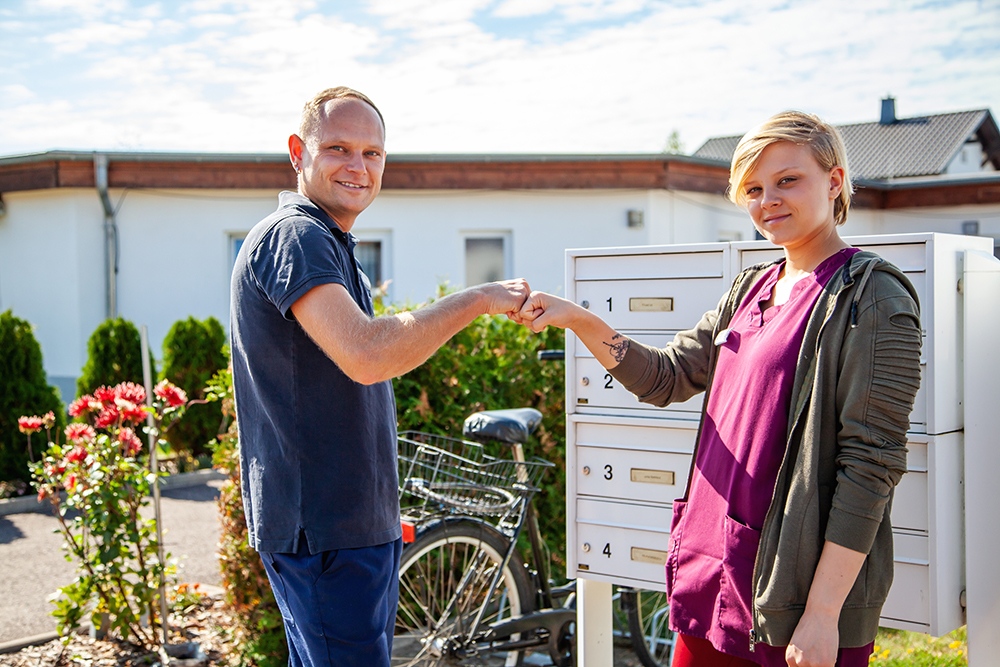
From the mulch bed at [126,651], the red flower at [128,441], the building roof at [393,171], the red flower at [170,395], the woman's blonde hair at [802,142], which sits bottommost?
the mulch bed at [126,651]

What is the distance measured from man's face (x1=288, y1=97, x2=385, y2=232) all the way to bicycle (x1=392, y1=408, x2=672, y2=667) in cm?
149

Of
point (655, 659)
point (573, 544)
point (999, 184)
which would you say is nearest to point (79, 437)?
point (573, 544)

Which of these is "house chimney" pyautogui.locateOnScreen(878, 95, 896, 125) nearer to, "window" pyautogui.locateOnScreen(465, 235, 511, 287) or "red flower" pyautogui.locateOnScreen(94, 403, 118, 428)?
"window" pyautogui.locateOnScreen(465, 235, 511, 287)

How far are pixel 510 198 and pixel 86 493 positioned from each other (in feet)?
A: 31.9

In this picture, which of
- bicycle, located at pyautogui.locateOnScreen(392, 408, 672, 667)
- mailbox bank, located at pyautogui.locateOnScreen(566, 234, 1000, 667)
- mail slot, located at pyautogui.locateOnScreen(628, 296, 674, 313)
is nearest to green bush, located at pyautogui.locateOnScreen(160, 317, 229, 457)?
bicycle, located at pyautogui.locateOnScreen(392, 408, 672, 667)

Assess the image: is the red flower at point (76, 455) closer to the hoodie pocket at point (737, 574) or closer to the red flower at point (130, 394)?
the red flower at point (130, 394)

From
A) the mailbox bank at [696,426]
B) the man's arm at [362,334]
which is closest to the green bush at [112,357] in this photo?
the mailbox bank at [696,426]

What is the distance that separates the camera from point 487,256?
13.6 meters

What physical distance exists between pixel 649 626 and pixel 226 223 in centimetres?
993

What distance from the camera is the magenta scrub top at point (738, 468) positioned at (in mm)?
2051

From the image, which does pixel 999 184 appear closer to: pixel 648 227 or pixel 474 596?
pixel 648 227

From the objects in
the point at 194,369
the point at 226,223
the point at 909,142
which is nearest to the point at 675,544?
the point at 194,369

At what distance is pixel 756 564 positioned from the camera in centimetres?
203

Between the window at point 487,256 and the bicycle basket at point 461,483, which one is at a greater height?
the window at point 487,256
